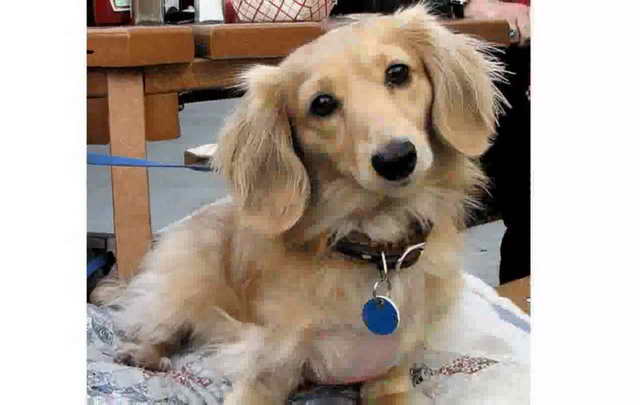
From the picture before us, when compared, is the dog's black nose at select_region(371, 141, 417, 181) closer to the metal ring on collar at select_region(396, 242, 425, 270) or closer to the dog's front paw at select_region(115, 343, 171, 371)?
the metal ring on collar at select_region(396, 242, 425, 270)

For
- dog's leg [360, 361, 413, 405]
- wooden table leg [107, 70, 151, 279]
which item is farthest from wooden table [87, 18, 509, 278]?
dog's leg [360, 361, 413, 405]

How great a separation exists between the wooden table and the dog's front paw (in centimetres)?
13

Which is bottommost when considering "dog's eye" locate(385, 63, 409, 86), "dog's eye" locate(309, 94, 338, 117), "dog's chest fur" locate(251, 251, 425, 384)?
"dog's chest fur" locate(251, 251, 425, 384)

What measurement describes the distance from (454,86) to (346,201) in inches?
5.1

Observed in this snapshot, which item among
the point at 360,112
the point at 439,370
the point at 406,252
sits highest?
the point at 360,112

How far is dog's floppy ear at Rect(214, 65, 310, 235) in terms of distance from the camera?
2.35 feet

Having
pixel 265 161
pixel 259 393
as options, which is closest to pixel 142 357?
pixel 259 393

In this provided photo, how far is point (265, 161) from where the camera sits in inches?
28.7

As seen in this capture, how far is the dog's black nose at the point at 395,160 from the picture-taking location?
63 centimetres

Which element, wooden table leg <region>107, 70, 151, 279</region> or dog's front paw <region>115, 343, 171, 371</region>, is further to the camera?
dog's front paw <region>115, 343, 171, 371</region>

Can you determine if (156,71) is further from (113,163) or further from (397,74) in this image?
(397,74)

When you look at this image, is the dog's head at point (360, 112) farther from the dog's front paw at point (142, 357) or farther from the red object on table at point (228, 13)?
the dog's front paw at point (142, 357)
